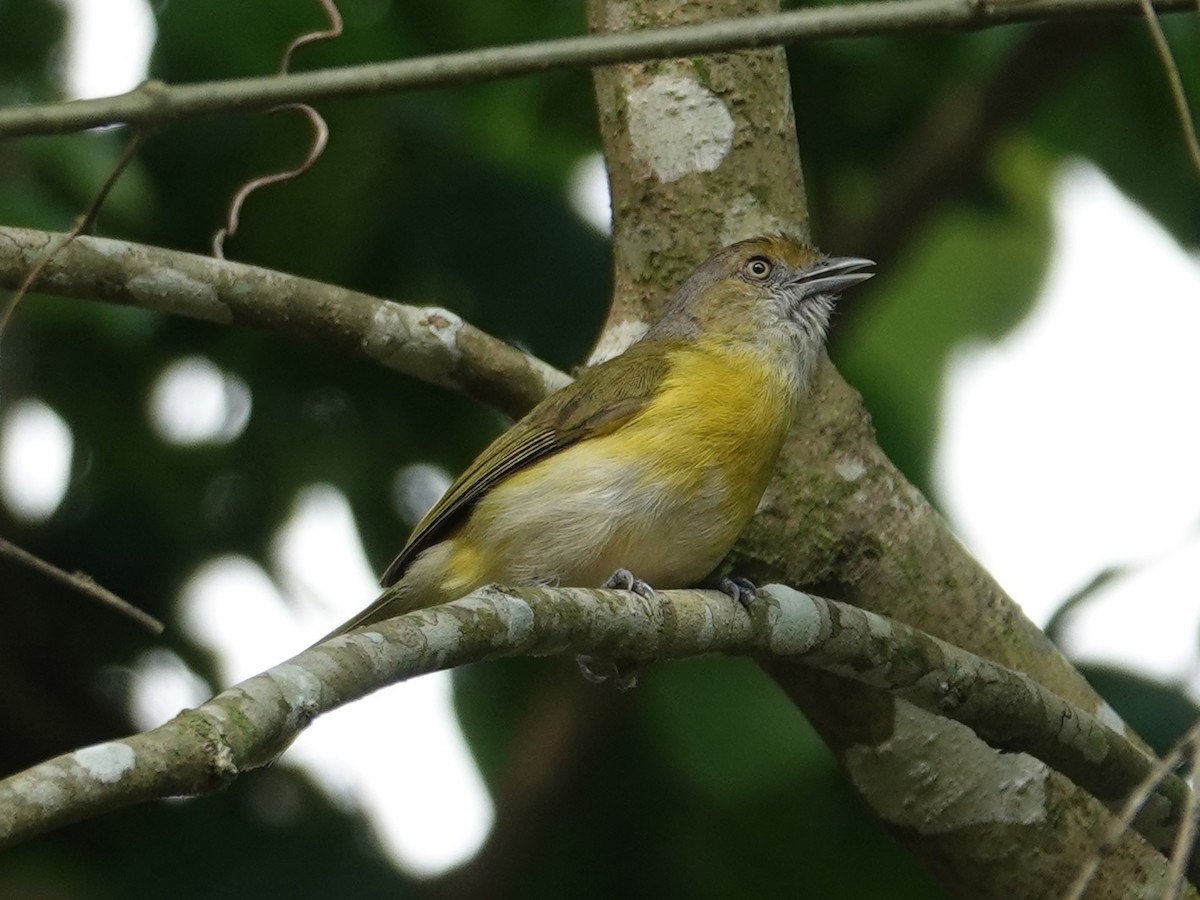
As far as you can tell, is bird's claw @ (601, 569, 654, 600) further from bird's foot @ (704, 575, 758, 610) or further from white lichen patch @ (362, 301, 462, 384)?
white lichen patch @ (362, 301, 462, 384)

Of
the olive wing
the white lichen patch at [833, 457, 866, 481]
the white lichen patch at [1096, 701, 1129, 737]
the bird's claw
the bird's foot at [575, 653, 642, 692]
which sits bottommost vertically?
the white lichen patch at [1096, 701, 1129, 737]

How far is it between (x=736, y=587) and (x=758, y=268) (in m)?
1.36

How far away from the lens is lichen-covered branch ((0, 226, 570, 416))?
4059 millimetres

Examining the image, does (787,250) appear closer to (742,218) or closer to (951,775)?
(742,218)

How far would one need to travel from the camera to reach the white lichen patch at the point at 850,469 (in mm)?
4469

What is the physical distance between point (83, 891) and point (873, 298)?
3420 mm

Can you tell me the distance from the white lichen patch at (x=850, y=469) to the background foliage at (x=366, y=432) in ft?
4.44

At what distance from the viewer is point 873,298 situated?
643cm

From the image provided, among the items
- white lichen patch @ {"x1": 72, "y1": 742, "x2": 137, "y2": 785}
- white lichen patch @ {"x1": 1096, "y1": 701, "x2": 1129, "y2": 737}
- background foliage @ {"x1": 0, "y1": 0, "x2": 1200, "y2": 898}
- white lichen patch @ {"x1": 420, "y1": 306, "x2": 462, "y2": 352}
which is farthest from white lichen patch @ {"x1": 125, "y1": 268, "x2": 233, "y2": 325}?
white lichen patch @ {"x1": 1096, "y1": 701, "x2": 1129, "y2": 737}

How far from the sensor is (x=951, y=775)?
14.1 ft

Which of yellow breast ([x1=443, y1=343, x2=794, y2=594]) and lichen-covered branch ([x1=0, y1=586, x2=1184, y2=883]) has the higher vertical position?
yellow breast ([x1=443, y1=343, x2=794, y2=594])

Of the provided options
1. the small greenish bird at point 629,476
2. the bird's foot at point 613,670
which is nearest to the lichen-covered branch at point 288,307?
the small greenish bird at point 629,476

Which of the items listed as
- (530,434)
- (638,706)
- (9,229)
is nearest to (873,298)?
(638,706)

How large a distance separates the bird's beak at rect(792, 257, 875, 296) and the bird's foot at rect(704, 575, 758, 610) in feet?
3.85
